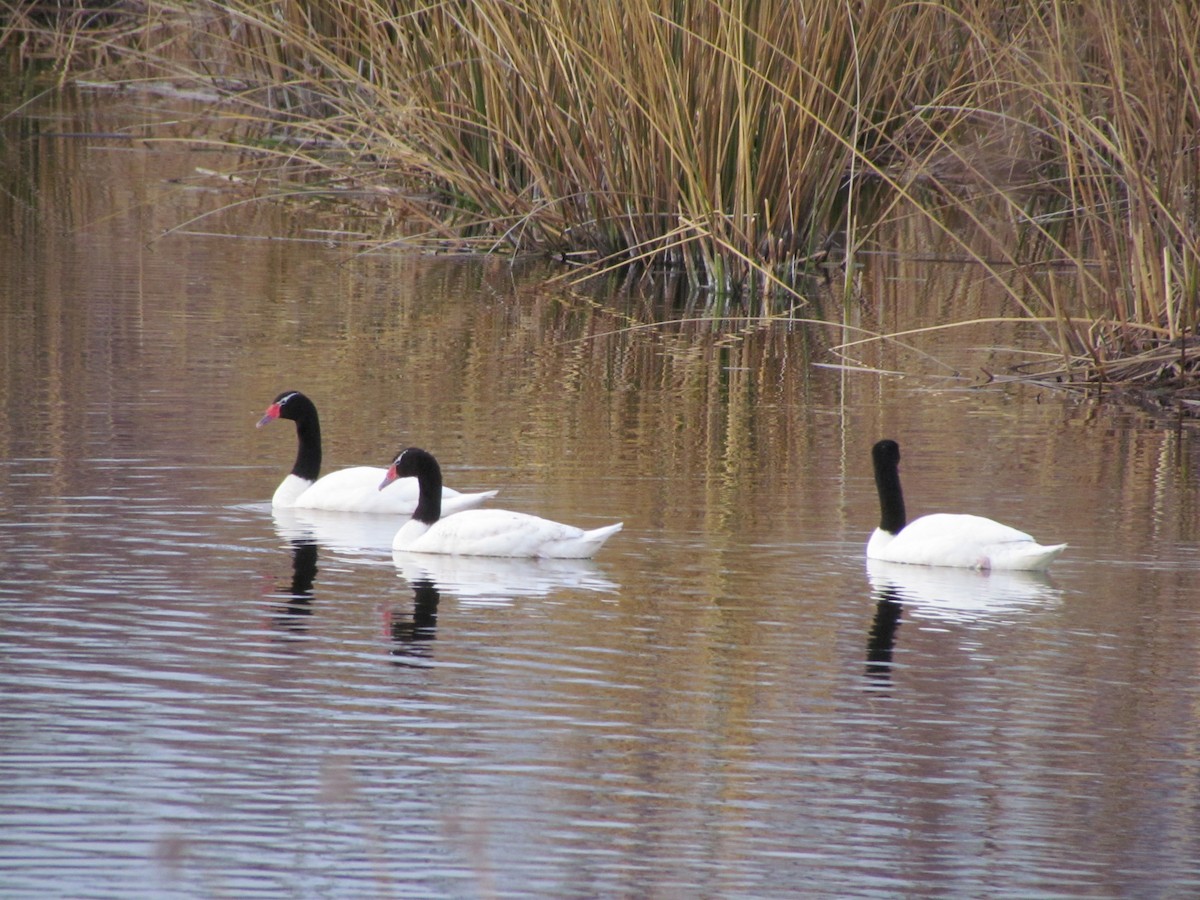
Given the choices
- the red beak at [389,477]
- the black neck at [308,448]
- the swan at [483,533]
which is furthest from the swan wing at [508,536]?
the black neck at [308,448]

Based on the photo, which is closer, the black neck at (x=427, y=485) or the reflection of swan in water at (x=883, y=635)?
the reflection of swan in water at (x=883, y=635)

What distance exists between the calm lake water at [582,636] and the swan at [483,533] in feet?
0.28

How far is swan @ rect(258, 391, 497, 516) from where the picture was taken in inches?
366

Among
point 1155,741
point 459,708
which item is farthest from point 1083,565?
point 459,708

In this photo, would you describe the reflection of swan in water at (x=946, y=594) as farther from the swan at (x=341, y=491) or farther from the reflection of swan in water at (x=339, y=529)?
the reflection of swan in water at (x=339, y=529)

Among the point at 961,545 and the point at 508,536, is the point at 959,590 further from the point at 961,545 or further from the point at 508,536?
the point at 508,536

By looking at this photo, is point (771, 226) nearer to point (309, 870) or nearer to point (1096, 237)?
point (1096, 237)

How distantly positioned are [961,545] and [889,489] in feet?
1.42

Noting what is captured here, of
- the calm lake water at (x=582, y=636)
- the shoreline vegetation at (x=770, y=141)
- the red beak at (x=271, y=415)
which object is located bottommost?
the calm lake water at (x=582, y=636)

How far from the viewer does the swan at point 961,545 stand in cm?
818

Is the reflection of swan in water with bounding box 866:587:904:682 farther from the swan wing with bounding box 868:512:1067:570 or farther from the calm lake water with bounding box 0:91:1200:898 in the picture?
the swan wing with bounding box 868:512:1067:570

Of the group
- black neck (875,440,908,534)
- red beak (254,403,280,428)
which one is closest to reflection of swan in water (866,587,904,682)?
black neck (875,440,908,534)

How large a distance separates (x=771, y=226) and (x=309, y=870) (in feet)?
36.1

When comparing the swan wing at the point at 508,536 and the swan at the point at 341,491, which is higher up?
the swan at the point at 341,491
